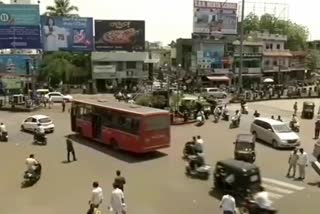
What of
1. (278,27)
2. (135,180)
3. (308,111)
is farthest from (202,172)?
(278,27)

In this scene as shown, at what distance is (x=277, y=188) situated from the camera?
19.3 m

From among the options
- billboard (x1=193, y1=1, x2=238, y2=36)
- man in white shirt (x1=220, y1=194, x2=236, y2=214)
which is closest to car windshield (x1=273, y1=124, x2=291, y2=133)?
man in white shirt (x1=220, y1=194, x2=236, y2=214)

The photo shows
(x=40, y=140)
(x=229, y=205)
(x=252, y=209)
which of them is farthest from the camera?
(x=40, y=140)

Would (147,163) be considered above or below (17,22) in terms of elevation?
below

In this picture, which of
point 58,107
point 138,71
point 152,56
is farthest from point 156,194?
point 152,56

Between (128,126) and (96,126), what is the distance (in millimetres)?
3859

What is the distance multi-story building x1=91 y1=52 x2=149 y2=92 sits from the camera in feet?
218

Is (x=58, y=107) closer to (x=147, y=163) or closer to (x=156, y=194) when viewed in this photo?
(x=147, y=163)

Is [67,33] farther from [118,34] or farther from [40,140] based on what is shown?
[40,140]

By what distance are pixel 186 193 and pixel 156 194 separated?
111 centimetres

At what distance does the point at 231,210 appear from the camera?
14.3 meters

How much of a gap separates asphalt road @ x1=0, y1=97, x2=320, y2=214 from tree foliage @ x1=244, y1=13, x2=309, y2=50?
6940 cm

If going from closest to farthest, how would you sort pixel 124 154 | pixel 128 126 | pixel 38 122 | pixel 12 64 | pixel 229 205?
1. pixel 229 205
2. pixel 128 126
3. pixel 124 154
4. pixel 38 122
5. pixel 12 64

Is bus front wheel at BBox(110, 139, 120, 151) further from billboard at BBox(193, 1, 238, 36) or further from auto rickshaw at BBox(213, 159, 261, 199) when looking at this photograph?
billboard at BBox(193, 1, 238, 36)
